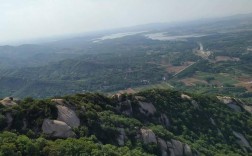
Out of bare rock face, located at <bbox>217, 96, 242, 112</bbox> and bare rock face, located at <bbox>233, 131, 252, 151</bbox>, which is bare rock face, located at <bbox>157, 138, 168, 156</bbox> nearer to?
bare rock face, located at <bbox>233, 131, 252, 151</bbox>

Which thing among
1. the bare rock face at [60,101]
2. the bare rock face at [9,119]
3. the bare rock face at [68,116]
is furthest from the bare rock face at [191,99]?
the bare rock face at [9,119]

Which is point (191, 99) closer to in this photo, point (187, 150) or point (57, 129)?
point (187, 150)

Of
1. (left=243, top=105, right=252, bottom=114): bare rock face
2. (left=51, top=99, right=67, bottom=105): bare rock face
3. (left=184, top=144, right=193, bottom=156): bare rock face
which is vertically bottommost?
(left=243, top=105, right=252, bottom=114): bare rock face

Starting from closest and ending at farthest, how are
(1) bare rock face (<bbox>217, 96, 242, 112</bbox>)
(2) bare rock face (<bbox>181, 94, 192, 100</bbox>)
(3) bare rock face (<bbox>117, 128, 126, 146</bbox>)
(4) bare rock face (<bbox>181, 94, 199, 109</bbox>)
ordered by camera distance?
(3) bare rock face (<bbox>117, 128, 126, 146</bbox>)
(4) bare rock face (<bbox>181, 94, 199, 109</bbox>)
(2) bare rock face (<bbox>181, 94, 192, 100</bbox>)
(1) bare rock face (<bbox>217, 96, 242, 112</bbox>)

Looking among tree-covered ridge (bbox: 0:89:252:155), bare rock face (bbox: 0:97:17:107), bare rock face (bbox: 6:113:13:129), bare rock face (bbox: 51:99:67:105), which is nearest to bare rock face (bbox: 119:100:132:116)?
tree-covered ridge (bbox: 0:89:252:155)

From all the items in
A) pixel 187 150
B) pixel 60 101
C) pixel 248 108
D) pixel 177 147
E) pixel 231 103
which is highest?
pixel 60 101

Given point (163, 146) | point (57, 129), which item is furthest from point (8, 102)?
point (163, 146)

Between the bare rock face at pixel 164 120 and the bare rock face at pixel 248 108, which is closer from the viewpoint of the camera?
the bare rock face at pixel 164 120

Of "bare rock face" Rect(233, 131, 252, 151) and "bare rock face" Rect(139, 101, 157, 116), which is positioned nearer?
"bare rock face" Rect(139, 101, 157, 116)

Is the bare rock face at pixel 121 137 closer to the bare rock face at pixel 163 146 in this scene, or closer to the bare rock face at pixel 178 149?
the bare rock face at pixel 163 146
